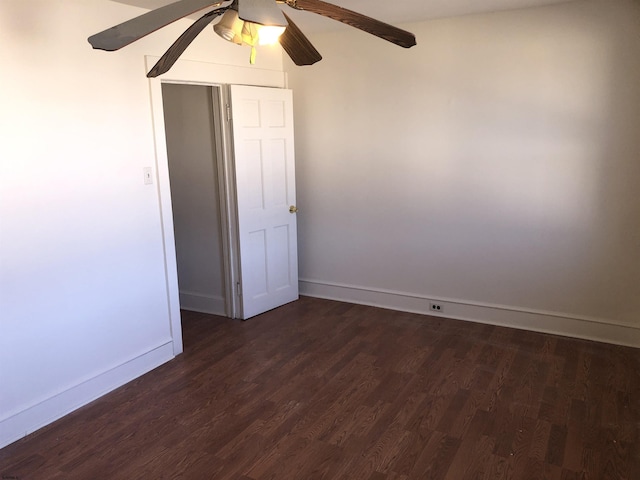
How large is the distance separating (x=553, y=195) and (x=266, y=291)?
2.46m

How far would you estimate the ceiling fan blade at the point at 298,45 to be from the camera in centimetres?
206

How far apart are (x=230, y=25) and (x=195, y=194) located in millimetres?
2800

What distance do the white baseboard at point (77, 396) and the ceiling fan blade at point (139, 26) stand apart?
2.11 m

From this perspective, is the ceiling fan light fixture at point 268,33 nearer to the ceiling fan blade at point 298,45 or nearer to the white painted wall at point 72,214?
the ceiling fan blade at point 298,45

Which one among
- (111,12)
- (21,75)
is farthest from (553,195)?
(21,75)

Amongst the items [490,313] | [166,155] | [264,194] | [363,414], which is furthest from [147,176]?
[490,313]

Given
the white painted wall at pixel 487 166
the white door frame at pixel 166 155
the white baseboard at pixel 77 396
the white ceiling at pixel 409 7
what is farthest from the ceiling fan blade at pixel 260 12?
the white painted wall at pixel 487 166

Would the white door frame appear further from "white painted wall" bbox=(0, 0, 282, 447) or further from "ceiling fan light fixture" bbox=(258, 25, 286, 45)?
"ceiling fan light fixture" bbox=(258, 25, 286, 45)

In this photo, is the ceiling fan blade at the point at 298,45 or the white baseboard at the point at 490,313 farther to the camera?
the white baseboard at the point at 490,313

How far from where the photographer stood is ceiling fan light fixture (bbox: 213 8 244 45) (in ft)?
5.87

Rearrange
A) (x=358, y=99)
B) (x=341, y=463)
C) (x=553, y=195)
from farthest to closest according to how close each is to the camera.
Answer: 1. (x=358, y=99)
2. (x=553, y=195)
3. (x=341, y=463)

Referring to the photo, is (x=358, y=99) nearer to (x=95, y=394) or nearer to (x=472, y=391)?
(x=472, y=391)

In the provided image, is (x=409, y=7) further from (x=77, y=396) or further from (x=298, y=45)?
(x=77, y=396)

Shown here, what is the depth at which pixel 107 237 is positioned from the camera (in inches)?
123
